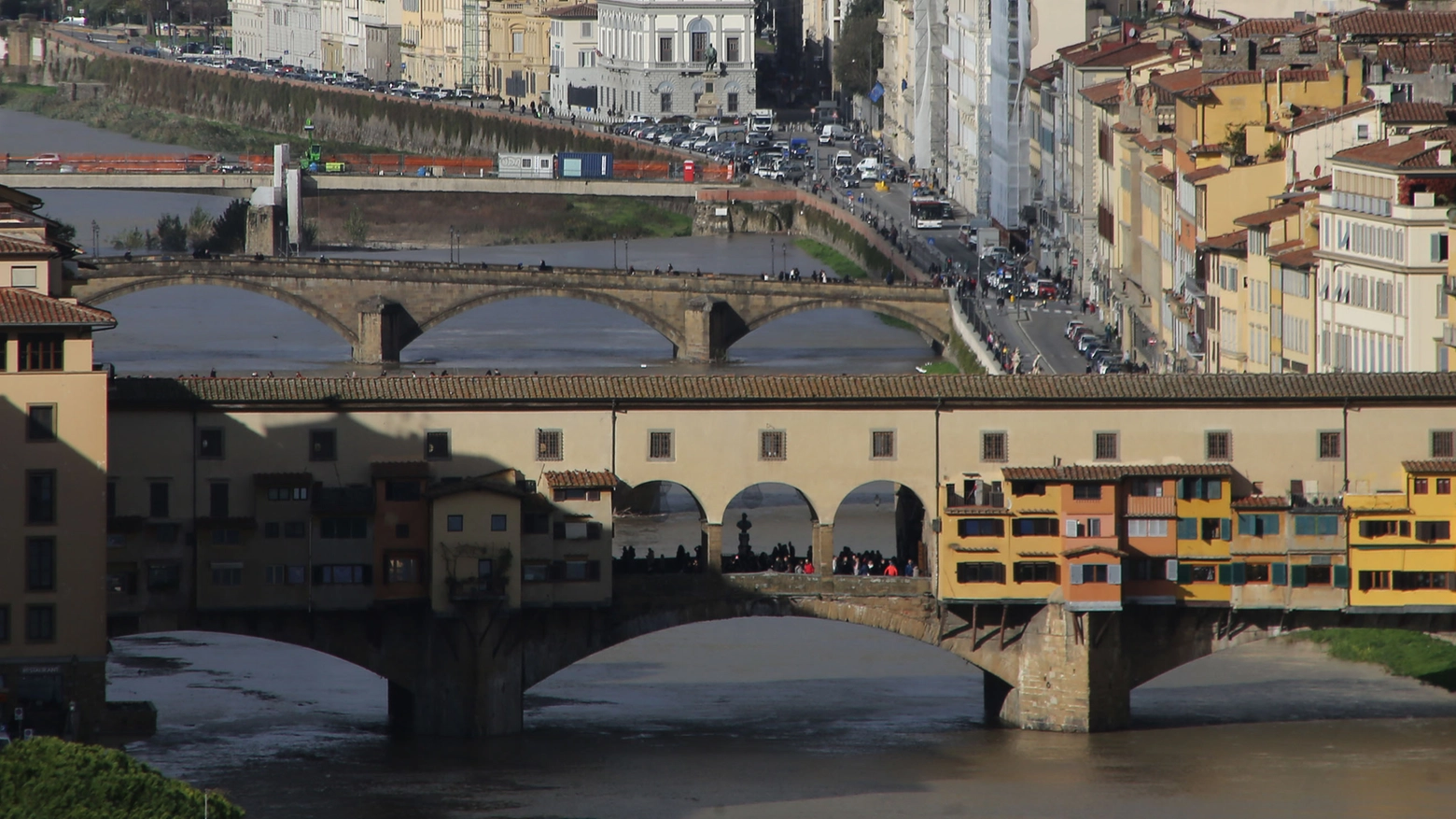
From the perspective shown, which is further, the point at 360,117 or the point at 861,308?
the point at 360,117

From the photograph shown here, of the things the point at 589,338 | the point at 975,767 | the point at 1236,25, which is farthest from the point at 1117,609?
the point at 589,338

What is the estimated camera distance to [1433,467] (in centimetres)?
5444

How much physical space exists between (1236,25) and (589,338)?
2367 cm

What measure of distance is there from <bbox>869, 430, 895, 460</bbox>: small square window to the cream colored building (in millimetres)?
12858

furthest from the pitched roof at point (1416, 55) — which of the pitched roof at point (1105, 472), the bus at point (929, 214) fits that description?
the bus at point (929, 214)

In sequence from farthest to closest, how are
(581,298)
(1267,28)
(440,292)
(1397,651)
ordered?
1. (440,292)
2. (581,298)
3. (1267,28)
4. (1397,651)

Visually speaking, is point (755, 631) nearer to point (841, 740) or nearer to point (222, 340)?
point (841, 740)

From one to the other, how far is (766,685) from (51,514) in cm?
1422

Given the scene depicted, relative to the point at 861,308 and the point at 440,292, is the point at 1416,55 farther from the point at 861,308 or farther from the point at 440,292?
the point at 440,292

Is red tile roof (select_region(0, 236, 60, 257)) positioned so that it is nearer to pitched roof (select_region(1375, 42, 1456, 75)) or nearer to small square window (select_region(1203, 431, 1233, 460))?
small square window (select_region(1203, 431, 1233, 460))

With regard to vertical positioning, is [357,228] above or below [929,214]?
above

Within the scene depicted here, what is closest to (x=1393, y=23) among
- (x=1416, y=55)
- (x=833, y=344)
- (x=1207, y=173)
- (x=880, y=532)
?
(x=1416, y=55)

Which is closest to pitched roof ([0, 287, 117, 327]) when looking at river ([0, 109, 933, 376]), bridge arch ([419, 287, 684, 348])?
river ([0, 109, 933, 376])

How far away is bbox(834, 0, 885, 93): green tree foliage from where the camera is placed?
529ft
